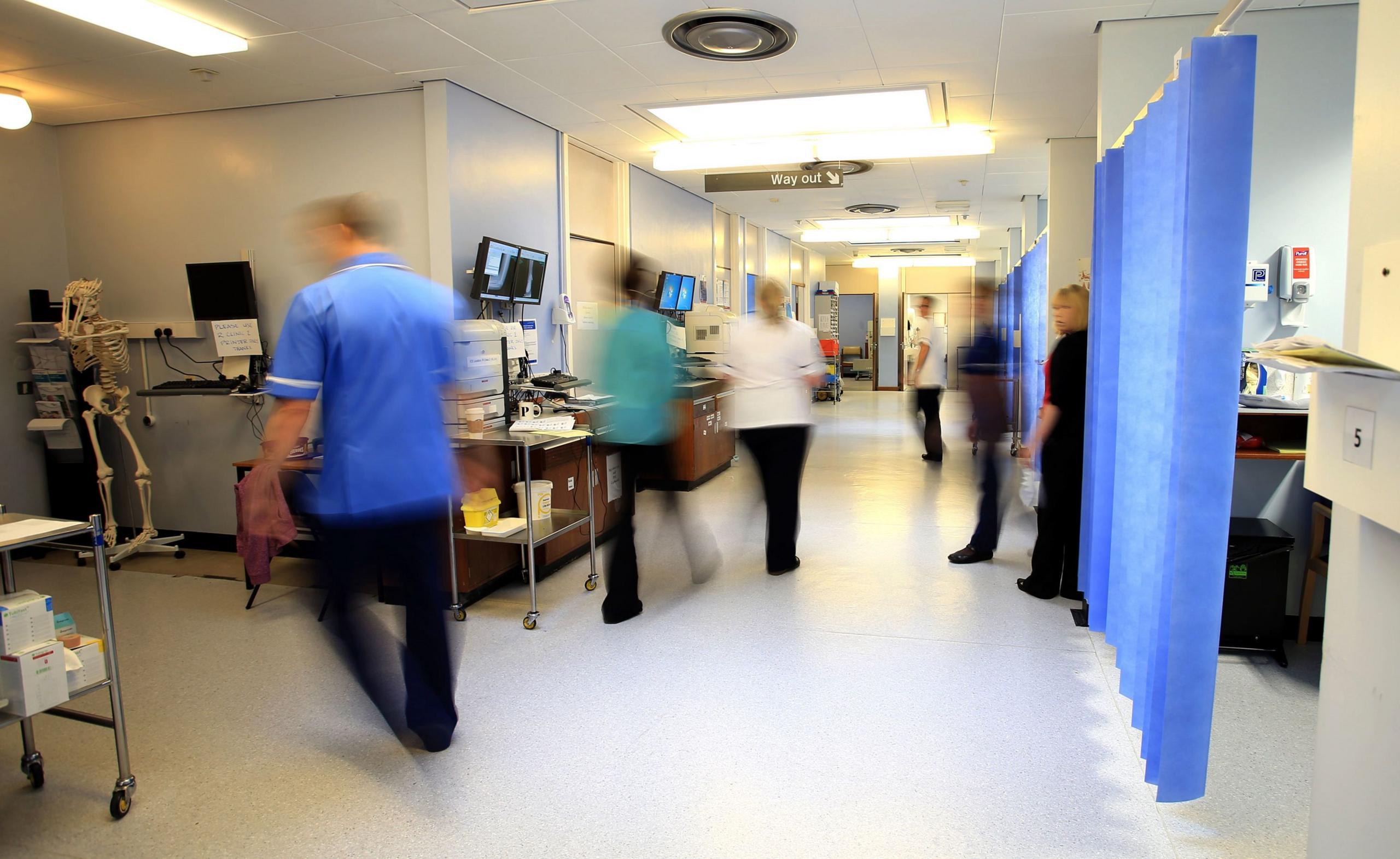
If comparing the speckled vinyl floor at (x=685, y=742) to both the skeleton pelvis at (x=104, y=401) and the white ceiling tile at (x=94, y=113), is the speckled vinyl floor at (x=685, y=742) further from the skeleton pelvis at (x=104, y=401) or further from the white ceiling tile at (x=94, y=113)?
the white ceiling tile at (x=94, y=113)

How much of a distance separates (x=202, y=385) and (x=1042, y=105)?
244 inches

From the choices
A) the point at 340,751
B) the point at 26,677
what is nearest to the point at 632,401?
the point at 340,751

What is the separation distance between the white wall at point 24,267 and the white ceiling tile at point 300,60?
2384mm

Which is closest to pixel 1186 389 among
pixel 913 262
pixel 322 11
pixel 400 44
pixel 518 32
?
pixel 518 32

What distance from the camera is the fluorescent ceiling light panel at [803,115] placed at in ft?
18.7

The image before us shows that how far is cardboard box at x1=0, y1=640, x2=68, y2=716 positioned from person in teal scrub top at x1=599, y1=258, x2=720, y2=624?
222cm

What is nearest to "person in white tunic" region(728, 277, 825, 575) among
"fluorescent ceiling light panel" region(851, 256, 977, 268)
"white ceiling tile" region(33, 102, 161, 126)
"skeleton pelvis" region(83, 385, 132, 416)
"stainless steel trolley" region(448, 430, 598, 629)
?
"stainless steel trolley" region(448, 430, 598, 629)

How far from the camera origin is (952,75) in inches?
206

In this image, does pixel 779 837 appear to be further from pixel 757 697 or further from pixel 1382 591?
pixel 1382 591

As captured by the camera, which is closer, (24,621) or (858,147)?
(24,621)

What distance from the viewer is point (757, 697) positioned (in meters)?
3.28

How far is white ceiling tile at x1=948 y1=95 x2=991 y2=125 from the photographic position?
19.0ft

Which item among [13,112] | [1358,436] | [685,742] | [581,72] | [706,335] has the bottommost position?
[685,742]

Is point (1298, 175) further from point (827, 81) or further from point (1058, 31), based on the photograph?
point (827, 81)
